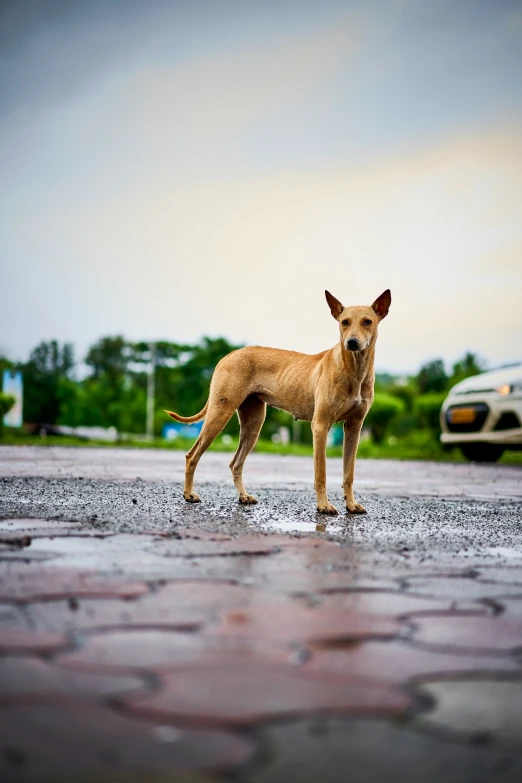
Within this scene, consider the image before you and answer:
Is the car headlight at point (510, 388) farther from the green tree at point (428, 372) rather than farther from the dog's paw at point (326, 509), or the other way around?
the green tree at point (428, 372)

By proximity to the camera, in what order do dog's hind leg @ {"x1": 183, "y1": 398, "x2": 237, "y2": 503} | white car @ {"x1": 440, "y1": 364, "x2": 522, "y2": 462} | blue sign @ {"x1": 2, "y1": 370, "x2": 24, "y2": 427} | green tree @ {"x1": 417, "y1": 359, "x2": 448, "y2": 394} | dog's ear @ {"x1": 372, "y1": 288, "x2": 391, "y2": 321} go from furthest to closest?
green tree @ {"x1": 417, "y1": 359, "x2": 448, "y2": 394}, blue sign @ {"x1": 2, "y1": 370, "x2": 24, "y2": 427}, white car @ {"x1": 440, "y1": 364, "x2": 522, "y2": 462}, dog's hind leg @ {"x1": 183, "y1": 398, "x2": 237, "y2": 503}, dog's ear @ {"x1": 372, "y1": 288, "x2": 391, "y2": 321}

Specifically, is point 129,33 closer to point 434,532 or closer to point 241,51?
point 241,51

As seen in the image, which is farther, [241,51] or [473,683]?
[241,51]

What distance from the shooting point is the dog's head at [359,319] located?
491 centimetres

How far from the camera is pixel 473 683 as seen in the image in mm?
1730

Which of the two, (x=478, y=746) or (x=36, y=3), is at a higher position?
(x=36, y=3)

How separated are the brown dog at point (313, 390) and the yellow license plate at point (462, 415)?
252 inches

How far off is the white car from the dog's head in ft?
21.6

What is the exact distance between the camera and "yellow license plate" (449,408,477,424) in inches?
466

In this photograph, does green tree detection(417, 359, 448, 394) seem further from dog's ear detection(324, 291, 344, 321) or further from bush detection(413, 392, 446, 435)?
dog's ear detection(324, 291, 344, 321)

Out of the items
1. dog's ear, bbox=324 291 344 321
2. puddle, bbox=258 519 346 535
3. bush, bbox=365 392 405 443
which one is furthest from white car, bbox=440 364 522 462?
bush, bbox=365 392 405 443

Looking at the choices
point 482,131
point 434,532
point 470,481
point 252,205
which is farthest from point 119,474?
point 252,205

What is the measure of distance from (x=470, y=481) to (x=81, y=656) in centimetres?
724

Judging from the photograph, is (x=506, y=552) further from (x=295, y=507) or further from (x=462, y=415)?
(x=462, y=415)
